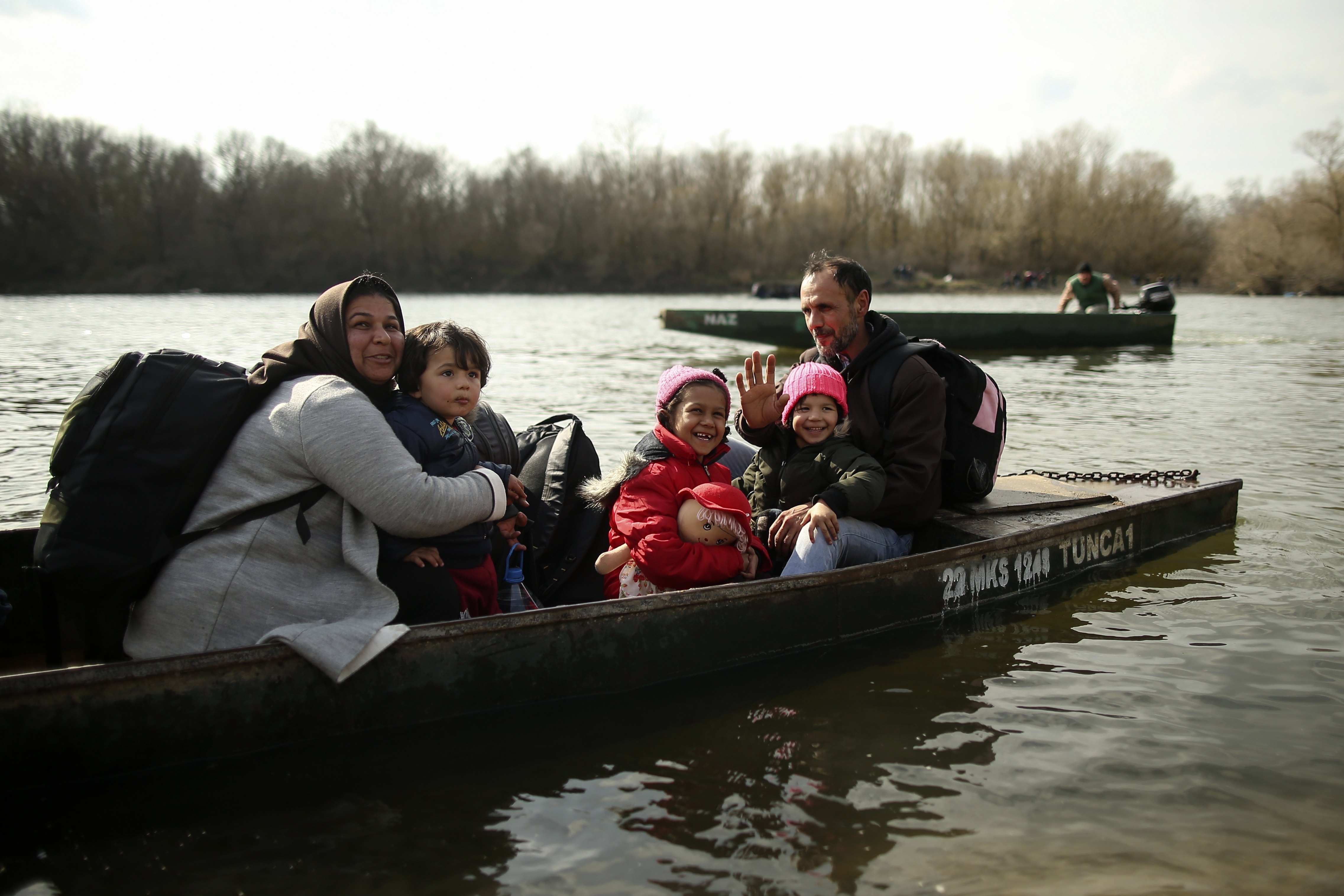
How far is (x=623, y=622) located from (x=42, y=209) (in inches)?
2989

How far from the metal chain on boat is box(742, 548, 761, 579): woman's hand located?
2759 mm

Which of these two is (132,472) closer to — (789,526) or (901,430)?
(789,526)

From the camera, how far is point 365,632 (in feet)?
10.3

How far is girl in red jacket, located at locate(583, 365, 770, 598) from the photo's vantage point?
12.7ft

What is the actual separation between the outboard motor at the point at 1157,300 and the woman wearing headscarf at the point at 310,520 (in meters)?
20.7

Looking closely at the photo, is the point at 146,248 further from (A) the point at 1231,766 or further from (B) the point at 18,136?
(A) the point at 1231,766

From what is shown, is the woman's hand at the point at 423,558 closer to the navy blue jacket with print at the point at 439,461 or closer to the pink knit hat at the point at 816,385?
the navy blue jacket with print at the point at 439,461

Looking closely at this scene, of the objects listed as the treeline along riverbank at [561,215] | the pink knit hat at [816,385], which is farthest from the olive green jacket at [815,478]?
the treeline along riverbank at [561,215]

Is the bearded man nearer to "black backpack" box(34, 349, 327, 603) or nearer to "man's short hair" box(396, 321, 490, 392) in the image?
"man's short hair" box(396, 321, 490, 392)

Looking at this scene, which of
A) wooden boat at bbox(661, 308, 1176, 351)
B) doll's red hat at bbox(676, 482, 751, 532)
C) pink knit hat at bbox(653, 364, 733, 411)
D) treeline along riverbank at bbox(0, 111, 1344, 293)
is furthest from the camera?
treeline along riverbank at bbox(0, 111, 1344, 293)

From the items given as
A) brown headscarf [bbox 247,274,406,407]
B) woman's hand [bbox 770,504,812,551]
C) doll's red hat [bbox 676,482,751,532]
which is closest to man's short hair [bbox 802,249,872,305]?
woman's hand [bbox 770,504,812,551]

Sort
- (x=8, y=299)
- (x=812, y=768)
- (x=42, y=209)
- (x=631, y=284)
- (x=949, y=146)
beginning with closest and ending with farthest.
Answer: (x=812, y=768) < (x=8, y=299) < (x=42, y=209) < (x=631, y=284) < (x=949, y=146)

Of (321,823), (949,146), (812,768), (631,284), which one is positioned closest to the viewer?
(321,823)

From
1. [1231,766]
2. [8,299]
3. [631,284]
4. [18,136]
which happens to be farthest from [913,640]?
[18,136]
